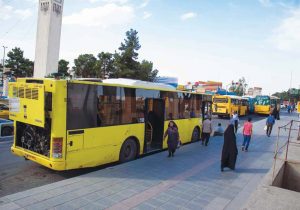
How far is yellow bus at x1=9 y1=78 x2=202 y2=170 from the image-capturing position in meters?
7.50

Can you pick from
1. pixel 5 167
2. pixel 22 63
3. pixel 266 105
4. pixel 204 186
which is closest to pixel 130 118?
pixel 204 186

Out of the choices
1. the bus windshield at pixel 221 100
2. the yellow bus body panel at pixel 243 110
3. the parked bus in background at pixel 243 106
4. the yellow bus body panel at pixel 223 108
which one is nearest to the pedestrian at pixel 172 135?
the yellow bus body panel at pixel 223 108

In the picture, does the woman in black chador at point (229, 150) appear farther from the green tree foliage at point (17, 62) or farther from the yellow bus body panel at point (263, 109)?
the green tree foliage at point (17, 62)

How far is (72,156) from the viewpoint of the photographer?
7.78 m

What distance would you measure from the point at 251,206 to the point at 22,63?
55.4 metres

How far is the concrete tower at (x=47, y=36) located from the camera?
5291 cm

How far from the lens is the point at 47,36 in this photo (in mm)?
53156

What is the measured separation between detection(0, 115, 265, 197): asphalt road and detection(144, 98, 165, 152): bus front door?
2.93 metres

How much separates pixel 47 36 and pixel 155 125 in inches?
1891

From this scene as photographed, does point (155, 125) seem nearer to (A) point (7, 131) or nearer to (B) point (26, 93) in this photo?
(B) point (26, 93)

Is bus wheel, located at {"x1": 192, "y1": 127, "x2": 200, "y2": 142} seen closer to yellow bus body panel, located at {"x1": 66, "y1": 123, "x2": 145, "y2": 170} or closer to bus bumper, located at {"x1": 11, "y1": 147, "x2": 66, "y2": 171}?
yellow bus body panel, located at {"x1": 66, "y1": 123, "x2": 145, "y2": 170}

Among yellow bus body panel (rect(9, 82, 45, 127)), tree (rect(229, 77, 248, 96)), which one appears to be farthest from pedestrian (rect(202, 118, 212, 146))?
tree (rect(229, 77, 248, 96))

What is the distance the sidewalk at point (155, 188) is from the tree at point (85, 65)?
50.0 m

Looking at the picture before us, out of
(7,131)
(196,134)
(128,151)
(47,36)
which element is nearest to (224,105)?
(196,134)
